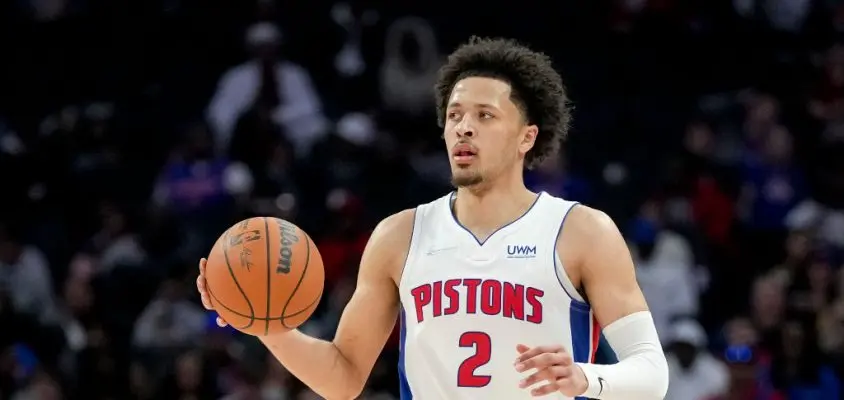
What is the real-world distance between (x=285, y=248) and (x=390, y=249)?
578 mm

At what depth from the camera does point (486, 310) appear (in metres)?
5.03

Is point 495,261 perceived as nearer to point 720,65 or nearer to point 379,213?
point 379,213

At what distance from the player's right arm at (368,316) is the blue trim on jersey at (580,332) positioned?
72 centimetres

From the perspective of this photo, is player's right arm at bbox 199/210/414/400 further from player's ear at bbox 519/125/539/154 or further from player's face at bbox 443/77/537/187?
player's ear at bbox 519/125/539/154

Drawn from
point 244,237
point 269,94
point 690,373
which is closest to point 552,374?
point 244,237

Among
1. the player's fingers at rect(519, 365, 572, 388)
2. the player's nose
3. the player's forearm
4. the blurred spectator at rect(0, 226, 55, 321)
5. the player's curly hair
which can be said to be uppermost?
the player's curly hair

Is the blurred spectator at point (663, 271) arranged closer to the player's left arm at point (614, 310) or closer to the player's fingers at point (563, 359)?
the player's left arm at point (614, 310)

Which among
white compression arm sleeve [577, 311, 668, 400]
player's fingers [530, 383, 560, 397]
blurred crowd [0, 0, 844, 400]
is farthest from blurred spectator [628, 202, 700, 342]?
player's fingers [530, 383, 560, 397]

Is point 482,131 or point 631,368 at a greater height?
point 482,131

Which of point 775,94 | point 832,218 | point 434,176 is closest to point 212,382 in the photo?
point 434,176

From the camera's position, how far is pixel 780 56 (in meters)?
12.8

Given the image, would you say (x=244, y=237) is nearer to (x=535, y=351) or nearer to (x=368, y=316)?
(x=368, y=316)

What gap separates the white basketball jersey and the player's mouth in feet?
0.95

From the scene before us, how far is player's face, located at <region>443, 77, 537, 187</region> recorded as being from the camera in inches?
204
